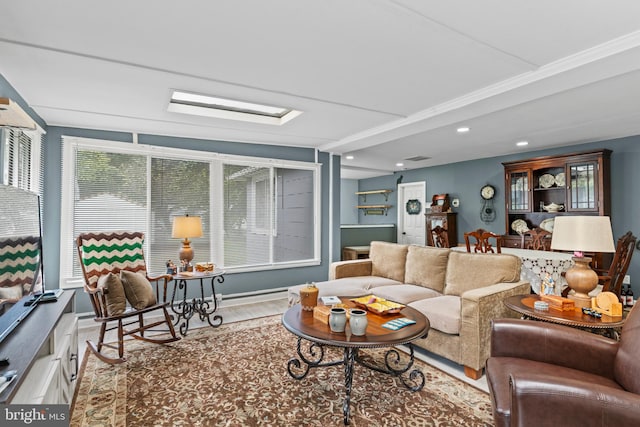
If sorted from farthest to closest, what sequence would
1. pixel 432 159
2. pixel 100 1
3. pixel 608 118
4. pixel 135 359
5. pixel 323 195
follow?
pixel 432 159 → pixel 323 195 → pixel 608 118 → pixel 135 359 → pixel 100 1

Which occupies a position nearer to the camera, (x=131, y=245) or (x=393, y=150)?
(x=131, y=245)

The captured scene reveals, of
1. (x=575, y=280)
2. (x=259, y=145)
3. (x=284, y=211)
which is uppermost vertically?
(x=259, y=145)

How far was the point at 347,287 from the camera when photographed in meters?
3.64

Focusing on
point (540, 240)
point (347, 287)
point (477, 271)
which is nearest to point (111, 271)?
point (347, 287)

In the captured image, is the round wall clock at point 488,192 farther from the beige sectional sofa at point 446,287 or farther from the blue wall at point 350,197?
the blue wall at point 350,197

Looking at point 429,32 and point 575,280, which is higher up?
point 429,32

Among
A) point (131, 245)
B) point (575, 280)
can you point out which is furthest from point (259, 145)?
point (575, 280)

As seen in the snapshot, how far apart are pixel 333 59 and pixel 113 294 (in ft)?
8.70

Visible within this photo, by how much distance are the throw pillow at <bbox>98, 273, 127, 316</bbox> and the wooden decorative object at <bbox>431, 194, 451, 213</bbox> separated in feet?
19.8

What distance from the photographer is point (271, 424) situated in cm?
197

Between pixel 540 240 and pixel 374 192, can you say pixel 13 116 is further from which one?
pixel 374 192

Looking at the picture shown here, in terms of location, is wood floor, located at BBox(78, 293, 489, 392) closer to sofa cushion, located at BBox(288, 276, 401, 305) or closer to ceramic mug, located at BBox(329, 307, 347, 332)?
sofa cushion, located at BBox(288, 276, 401, 305)

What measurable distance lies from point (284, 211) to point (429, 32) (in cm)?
357

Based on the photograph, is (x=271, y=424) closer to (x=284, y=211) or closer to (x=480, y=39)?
(x=480, y=39)
